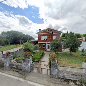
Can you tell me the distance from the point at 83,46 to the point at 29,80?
105 feet

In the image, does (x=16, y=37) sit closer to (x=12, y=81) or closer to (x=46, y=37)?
(x=46, y=37)

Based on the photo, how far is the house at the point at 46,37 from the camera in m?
49.4

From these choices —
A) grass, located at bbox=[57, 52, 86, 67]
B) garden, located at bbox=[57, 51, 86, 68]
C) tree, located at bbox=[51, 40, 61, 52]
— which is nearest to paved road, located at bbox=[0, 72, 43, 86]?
garden, located at bbox=[57, 51, 86, 68]

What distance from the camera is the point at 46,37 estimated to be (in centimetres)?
4978

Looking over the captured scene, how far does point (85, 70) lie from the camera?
50.7ft

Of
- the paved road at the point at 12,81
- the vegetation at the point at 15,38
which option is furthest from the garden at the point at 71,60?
the vegetation at the point at 15,38

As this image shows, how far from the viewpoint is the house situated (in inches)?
1944

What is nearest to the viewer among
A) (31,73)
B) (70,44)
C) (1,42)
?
(31,73)

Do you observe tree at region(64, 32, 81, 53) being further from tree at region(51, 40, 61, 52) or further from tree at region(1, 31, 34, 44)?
tree at region(1, 31, 34, 44)

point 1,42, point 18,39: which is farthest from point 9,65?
point 18,39

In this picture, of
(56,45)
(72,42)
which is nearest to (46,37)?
(56,45)

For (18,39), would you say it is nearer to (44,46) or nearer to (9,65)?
(44,46)

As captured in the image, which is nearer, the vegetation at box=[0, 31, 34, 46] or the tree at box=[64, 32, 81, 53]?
the tree at box=[64, 32, 81, 53]

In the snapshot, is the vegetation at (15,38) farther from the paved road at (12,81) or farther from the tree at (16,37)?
the paved road at (12,81)
